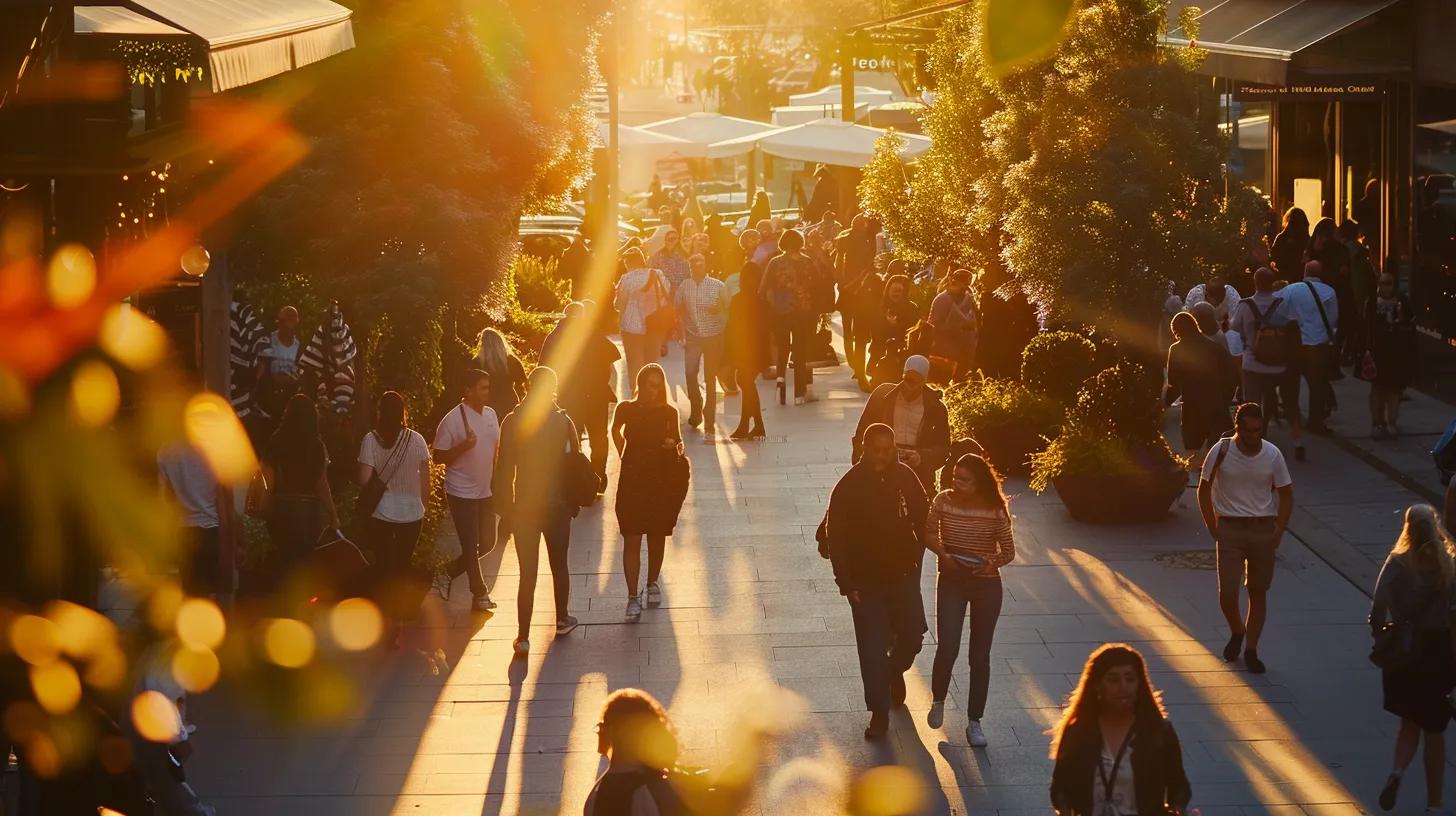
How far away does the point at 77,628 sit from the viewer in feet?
30.6

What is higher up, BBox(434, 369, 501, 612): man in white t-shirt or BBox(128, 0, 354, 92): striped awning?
BBox(128, 0, 354, 92): striped awning

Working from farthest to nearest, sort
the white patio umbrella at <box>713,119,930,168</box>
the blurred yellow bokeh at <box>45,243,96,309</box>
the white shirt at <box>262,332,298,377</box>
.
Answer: the white patio umbrella at <box>713,119,930,168</box> → the white shirt at <box>262,332,298,377</box> → the blurred yellow bokeh at <box>45,243,96,309</box>

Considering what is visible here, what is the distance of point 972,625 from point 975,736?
61 cm

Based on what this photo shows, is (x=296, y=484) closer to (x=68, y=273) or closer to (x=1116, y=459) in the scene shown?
(x=68, y=273)

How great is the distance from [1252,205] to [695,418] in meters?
6.43

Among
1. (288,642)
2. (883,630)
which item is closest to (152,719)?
(288,642)

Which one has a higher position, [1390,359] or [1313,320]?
[1313,320]

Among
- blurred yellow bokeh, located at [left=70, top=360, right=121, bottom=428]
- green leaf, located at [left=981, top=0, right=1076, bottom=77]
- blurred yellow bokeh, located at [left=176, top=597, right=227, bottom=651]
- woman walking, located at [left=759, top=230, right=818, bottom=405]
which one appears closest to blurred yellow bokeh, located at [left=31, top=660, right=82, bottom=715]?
blurred yellow bokeh, located at [left=70, top=360, right=121, bottom=428]

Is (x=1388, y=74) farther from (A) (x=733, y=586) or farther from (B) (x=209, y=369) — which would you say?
(B) (x=209, y=369)

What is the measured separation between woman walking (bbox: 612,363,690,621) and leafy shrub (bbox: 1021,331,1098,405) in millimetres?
5706

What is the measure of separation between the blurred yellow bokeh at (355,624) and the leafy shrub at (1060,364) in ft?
25.2

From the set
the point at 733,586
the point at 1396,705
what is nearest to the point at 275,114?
the point at 733,586

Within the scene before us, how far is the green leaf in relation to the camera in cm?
1841

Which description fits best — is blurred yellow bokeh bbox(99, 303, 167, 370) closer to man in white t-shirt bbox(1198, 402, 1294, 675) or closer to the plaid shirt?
man in white t-shirt bbox(1198, 402, 1294, 675)
